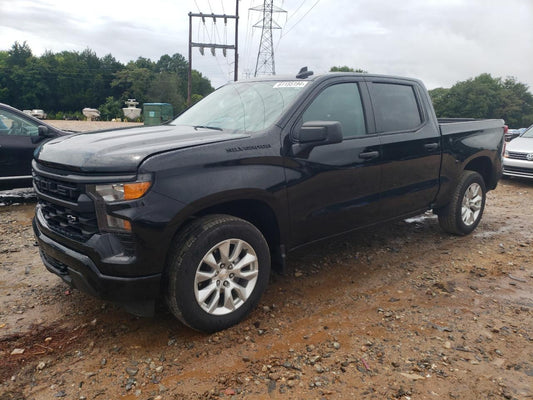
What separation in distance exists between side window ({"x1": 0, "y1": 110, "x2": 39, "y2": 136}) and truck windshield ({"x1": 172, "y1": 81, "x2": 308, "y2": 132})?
11.8ft

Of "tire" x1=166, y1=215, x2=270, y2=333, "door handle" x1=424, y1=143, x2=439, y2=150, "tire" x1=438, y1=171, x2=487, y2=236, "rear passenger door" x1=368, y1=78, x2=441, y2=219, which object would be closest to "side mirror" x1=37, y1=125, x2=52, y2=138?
"tire" x1=166, y1=215, x2=270, y2=333

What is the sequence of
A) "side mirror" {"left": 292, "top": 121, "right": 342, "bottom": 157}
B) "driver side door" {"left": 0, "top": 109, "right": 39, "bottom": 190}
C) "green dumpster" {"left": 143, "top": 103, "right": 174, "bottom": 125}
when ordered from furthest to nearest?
"green dumpster" {"left": 143, "top": 103, "right": 174, "bottom": 125}
"driver side door" {"left": 0, "top": 109, "right": 39, "bottom": 190}
"side mirror" {"left": 292, "top": 121, "right": 342, "bottom": 157}

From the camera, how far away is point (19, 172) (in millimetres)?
6293

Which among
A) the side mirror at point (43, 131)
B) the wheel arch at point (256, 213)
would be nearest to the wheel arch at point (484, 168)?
the wheel arch at point (256, 213)

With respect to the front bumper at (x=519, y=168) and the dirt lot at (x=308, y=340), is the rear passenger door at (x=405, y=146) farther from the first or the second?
the front bumper at (x=519, y=168)

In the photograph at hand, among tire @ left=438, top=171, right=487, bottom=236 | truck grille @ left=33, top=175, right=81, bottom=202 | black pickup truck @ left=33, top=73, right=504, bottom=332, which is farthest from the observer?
tire @ left=438, top=171, right=487, bottom=236

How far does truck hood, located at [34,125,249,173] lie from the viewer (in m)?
2.52

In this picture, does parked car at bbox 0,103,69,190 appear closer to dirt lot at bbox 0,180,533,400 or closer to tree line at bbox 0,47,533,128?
dirt lot at bbox 0,180,533,400

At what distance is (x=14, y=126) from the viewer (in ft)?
Result: 20.7

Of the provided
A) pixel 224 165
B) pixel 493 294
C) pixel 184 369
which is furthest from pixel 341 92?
pixel 184 369

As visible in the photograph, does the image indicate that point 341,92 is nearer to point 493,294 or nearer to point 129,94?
point 493,294

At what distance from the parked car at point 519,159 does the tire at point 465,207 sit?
16.7 feet

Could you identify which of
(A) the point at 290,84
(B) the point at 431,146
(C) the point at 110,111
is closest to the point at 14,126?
(A) the point at 290,84

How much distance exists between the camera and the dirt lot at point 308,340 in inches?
94.2
